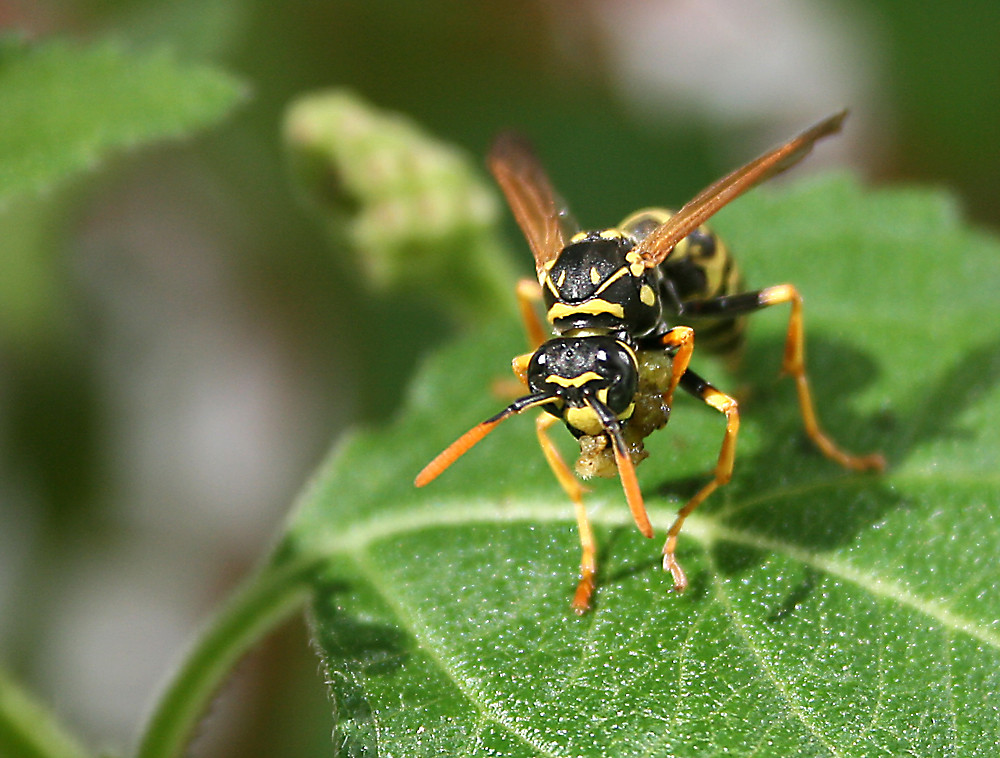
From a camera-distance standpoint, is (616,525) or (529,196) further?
(529,196)

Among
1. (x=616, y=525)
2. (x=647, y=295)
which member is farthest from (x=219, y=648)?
(x=647, y=295)

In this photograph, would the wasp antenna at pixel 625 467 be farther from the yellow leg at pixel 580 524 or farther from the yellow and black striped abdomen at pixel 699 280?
the yellow and black striped abdomen at pixel 699 280

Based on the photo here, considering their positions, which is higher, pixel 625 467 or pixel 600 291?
pixel 600 291

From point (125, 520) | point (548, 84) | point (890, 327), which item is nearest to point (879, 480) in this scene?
point (890, 327)

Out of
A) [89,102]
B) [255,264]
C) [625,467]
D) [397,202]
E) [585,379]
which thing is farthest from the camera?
[255,264]

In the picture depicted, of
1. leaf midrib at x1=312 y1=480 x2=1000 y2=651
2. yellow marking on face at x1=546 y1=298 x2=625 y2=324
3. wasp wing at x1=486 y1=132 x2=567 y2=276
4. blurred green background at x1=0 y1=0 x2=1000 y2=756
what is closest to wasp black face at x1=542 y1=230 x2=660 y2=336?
yellow marking on face at x1=546 y1=298 x2=625 y2=324

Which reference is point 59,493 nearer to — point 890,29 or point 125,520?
point 125,520

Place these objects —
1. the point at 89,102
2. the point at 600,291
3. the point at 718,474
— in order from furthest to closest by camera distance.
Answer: the point at 89,102, the point at 600,291, the point at 718,474

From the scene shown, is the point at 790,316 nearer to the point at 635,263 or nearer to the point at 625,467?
the point at 635,263
